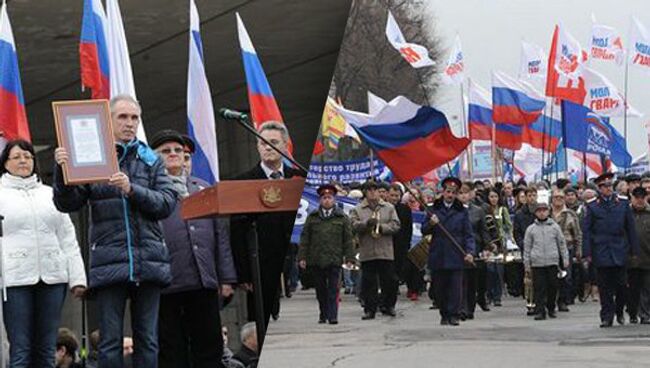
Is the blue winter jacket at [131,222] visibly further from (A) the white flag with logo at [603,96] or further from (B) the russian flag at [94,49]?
(B) the russian flag at [94,49]

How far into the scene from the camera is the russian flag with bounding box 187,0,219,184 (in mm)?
6469

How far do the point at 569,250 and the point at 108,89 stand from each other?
583cm

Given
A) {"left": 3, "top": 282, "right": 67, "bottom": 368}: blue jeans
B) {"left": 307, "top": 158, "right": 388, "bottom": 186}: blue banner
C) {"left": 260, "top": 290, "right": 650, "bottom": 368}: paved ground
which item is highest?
{"left": 307, "top": 158, "right": 388, "bottom": 186}: blue banner

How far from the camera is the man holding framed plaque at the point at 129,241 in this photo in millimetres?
4406

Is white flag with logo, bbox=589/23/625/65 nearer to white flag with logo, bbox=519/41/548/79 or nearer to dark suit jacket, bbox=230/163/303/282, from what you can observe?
white flag with logo, bbox=519/41/548/79

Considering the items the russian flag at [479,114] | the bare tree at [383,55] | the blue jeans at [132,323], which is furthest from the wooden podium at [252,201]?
the blue jeans at [132,323]

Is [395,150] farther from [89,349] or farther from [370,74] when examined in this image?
[89,349]

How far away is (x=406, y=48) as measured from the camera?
240cm

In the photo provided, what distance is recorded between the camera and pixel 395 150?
245cm

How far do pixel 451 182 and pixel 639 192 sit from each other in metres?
0.36

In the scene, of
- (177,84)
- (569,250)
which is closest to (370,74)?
(569,250)

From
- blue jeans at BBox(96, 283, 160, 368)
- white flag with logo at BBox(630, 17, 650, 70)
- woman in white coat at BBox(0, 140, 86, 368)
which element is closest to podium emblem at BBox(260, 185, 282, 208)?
white flag with logo at BBox(630, 17, 650, 70)

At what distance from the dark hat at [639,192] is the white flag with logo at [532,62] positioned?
288 mm

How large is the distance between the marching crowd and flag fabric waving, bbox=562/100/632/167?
53 millimetres
